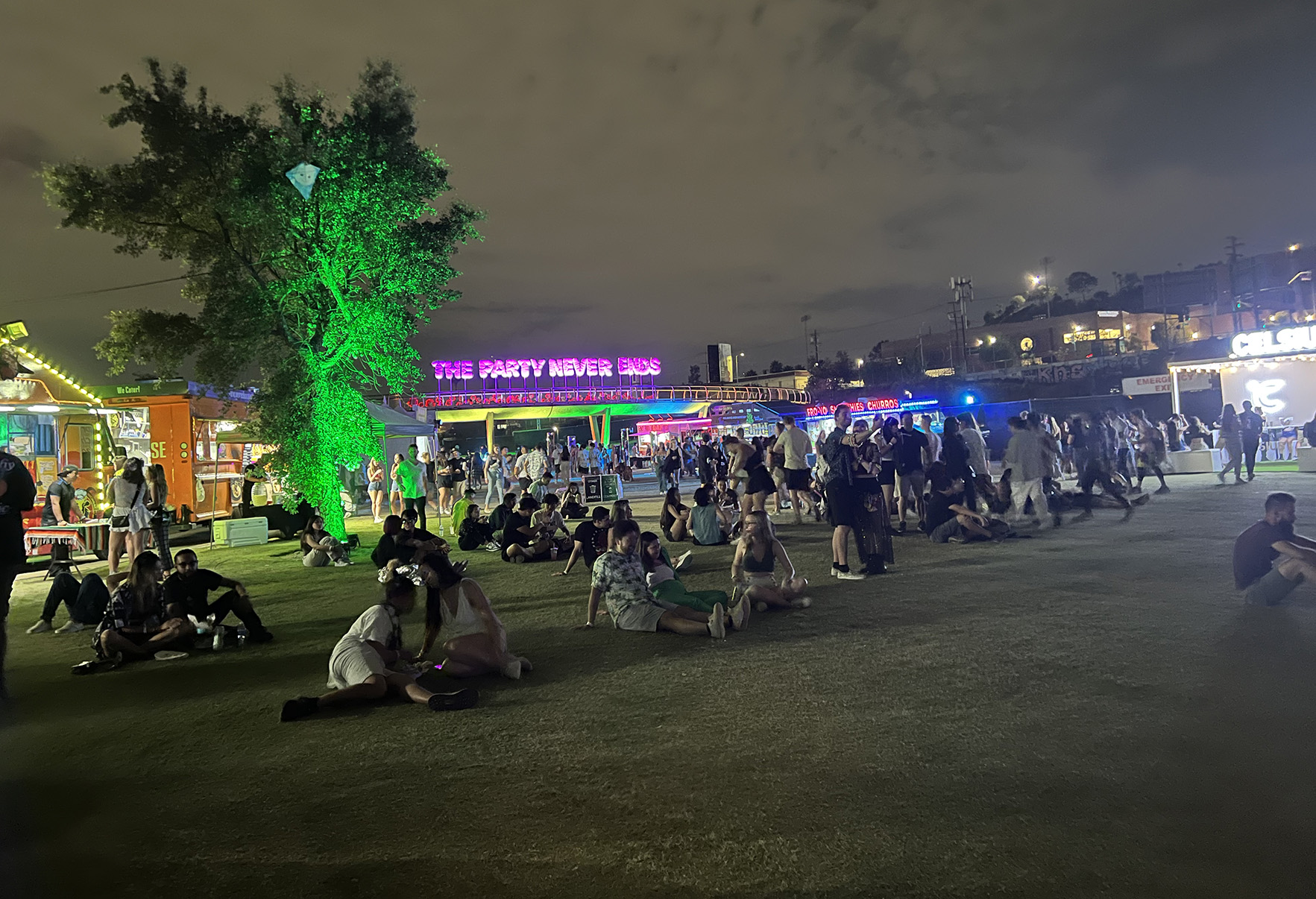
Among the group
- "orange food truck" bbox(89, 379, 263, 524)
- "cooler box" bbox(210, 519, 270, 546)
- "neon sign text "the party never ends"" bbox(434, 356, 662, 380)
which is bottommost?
"cooler box" bbox(210, 519, 270, 546)

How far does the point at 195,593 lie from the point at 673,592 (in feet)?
14.0

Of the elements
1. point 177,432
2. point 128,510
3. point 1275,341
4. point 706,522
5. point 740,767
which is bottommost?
point 740,767

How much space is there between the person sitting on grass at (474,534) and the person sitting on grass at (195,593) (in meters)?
5.88

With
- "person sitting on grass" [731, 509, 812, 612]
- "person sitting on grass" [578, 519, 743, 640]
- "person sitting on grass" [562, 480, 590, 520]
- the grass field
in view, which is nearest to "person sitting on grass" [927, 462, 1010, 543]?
"person sitting on grass" [731, 509, 812, 612]

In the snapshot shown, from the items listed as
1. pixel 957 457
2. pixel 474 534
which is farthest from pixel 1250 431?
pixel 474 534

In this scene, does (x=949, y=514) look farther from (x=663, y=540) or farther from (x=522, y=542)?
(x=522, y=542)

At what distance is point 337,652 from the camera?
5.05m

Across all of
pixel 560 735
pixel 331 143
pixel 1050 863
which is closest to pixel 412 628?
pixel 560 735

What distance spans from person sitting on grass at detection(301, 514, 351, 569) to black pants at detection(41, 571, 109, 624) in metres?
3.61

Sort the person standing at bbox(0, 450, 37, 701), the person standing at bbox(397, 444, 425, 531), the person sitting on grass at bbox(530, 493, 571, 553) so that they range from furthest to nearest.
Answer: the person standing at bbox(397, 444, 425, 531), the person sitting on grass at bbox(530, 493, 571, 553), the person standing at bbox(0, 450, 37, 701)

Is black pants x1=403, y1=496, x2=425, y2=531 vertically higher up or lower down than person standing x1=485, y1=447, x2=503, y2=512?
lower down

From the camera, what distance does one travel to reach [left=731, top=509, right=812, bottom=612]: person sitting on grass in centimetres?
690

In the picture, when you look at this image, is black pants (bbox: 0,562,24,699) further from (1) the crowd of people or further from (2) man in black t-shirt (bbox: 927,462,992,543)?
(2) man in black t-shirt (bbox: 927,462,992,543)

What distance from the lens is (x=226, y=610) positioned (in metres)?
6.81
